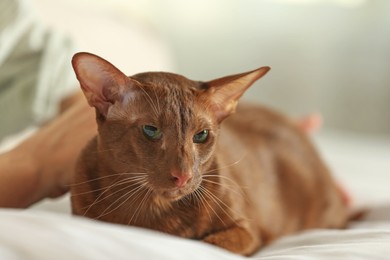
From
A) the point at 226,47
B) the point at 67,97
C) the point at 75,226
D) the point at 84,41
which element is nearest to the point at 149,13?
the point at 226,47

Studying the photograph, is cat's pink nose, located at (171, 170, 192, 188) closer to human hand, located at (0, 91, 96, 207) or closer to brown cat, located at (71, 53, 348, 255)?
brown cat, located at (71, 53, 348, 255)

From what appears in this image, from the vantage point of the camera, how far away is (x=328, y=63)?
2.43 meters

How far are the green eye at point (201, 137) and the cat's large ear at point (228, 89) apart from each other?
1.7 inches

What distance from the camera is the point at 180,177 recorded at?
30.2 inches

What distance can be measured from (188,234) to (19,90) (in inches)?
25.3

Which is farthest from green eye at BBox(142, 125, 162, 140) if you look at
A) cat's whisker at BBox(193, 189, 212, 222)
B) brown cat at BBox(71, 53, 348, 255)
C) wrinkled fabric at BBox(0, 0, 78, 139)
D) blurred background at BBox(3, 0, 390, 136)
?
blurred background at BBox(3, 0, 390, 136)

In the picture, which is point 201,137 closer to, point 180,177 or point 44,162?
point 180,177

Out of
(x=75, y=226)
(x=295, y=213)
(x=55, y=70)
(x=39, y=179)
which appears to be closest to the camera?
(x=75, y=226)

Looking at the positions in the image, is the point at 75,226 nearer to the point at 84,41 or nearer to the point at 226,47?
the point at 84,41

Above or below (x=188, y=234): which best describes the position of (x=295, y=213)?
below

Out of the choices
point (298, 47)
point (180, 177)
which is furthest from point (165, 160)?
point (298, 47)

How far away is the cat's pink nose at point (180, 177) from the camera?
0.77 metres

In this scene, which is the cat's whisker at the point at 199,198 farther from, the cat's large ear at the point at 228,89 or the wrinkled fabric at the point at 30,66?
the wrinkled fabric at the point at 30,66

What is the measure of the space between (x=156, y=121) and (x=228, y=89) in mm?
135
